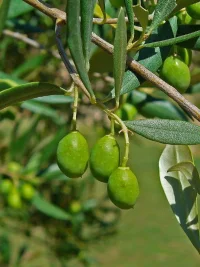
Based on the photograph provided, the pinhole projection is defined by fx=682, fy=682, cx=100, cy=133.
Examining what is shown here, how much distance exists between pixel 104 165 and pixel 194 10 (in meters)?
0.22

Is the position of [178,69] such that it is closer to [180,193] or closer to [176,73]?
[176,73]

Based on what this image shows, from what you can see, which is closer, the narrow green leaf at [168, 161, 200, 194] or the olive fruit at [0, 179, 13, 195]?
the narrow green leaf at [168, 161, 200, 194]

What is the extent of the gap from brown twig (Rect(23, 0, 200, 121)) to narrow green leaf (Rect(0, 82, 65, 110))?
74 mm

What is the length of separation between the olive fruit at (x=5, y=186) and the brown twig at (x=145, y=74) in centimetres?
108

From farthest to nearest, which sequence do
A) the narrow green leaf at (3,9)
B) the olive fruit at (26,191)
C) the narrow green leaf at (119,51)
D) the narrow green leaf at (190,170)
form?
the olive fruit at (26,191) < the narrow green leaf at (3,9) < the narrow green leaf at (190,170) < the narrow green leaf at (119,51)

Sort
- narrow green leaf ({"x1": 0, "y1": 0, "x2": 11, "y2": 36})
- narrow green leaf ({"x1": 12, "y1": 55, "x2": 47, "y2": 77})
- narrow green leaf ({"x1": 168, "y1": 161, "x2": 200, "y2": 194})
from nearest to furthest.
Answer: narrow green leaf ({"x1": 168, "y1": 161, "x2": 200, "y2": 194})
narrow green leaf ({"x1": 0, "y1": 0, "x2": 11, "y2": 36})
narrow green leaf ({"x1": 12, "y1": 55, "x2": 47, "y2": 77})

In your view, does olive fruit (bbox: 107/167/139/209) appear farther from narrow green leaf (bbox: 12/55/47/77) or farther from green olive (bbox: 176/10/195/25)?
narrow green leaf (bbox: 12/55/47/77)

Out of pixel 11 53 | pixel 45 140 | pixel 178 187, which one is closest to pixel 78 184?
pixel 45 140

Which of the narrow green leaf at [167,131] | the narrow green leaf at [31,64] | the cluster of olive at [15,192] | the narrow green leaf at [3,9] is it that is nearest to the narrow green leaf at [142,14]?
the narrow green leaf at [167,131]

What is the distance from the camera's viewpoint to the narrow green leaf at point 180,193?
0.82 m

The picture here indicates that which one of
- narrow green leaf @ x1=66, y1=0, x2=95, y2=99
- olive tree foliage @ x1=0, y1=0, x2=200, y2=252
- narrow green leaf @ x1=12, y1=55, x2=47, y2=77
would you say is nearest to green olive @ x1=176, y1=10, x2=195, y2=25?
olive tree foliage @ x1=0, y1=0, x2=200, y2=252

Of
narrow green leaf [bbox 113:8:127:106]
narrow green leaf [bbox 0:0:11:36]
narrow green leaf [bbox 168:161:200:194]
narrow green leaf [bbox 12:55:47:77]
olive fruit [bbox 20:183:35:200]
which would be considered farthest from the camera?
Result: olive fruit [bbox 20:183:35:200]

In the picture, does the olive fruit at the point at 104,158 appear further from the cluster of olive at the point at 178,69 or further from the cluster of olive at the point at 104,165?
the cluster of olive at the point at 178,69

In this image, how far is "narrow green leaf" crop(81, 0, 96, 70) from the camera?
2.24 feet
